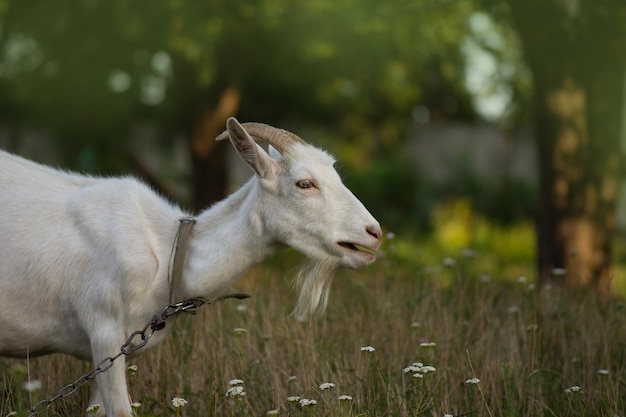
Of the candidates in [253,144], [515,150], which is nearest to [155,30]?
[253,144]

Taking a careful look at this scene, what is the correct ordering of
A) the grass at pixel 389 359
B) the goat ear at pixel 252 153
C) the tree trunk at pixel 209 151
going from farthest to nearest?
1. the tree trunk at pixel 209 151
2. the grass at pixel 389 359
3. the goat ear at pixel 252 153

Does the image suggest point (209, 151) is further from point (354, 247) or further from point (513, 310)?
point (354, 247)

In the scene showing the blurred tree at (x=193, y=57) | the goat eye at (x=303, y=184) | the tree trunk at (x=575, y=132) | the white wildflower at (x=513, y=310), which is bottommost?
the goat eye at (x=303, y=184)

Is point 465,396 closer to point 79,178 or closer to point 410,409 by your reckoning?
point 410,409

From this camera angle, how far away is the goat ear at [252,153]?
12.3 ft

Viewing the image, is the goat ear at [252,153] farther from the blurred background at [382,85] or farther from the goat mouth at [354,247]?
the blurred background at [382,85]

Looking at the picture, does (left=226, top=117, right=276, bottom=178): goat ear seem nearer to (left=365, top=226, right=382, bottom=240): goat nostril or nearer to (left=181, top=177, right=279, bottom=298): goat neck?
(left=181, top=177, right=279, bottom=298): goat neck

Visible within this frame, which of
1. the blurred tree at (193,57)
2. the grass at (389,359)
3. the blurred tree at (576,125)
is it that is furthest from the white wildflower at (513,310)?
the blurred tree at (193,57)

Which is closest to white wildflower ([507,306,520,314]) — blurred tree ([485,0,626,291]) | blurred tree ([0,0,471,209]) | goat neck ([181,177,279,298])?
goat neck ([181,177,279,298])

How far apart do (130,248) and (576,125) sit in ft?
21.1

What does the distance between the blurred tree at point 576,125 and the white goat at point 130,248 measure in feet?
18.4

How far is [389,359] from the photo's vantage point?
4.98 meters

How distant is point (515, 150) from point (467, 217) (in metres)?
5.01

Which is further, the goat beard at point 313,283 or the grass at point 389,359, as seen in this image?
the grass at point 389,359
